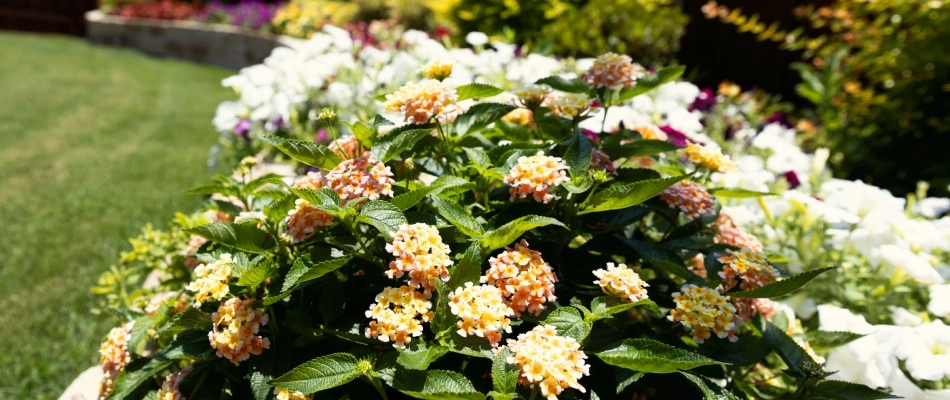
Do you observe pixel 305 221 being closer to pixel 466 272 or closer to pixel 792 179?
pixel 466 272

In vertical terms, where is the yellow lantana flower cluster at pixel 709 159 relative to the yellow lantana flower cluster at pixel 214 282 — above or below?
above

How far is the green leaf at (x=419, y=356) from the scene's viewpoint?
3.20ft

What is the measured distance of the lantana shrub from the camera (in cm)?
106

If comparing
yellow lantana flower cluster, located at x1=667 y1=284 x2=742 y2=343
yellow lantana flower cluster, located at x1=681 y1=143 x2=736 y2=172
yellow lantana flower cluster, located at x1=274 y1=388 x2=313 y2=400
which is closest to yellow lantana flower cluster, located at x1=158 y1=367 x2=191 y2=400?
yellow lantana flower cluster, located at x1=274 y1=388 x2=313 y2=400

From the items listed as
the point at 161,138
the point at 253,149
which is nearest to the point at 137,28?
the point at 161,138

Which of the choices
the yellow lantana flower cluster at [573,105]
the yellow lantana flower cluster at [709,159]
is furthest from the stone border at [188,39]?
the yellow lantana flower cluster at [709,159]

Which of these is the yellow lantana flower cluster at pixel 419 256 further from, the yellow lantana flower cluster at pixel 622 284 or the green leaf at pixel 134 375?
the green leaf at pixel 134 375

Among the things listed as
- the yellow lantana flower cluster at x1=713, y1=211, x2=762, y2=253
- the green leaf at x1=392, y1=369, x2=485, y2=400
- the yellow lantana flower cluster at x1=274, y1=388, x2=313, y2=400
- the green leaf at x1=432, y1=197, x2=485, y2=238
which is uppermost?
the green leaf at x1=432, y1=197, x2=485, y2=238

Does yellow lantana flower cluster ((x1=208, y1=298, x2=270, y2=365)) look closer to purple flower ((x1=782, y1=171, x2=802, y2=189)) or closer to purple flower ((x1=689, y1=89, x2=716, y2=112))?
purple flower ((x1=782, y1=171, x2=802, y2=189))

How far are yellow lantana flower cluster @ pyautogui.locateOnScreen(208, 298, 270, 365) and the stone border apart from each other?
5.80 metres

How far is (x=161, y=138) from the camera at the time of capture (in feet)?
15.6

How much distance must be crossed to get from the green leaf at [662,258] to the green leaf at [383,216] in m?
0.47

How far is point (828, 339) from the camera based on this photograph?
1.46 metres

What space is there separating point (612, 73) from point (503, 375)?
77 cm
